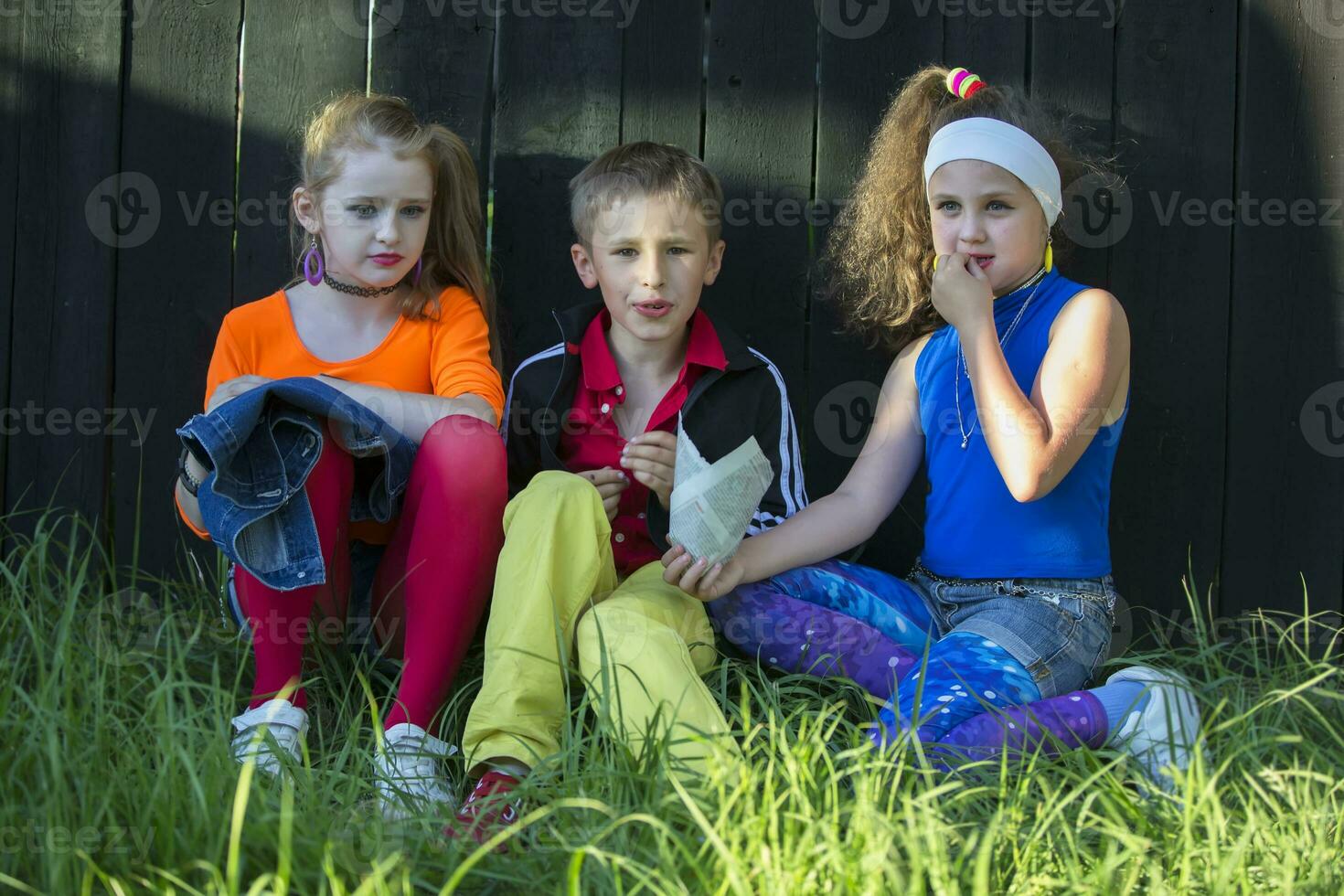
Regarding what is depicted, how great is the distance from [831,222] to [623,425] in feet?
2.44

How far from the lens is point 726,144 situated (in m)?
2.98

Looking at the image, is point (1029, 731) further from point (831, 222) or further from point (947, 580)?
point (831, 222)

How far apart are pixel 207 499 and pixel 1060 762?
1534mm

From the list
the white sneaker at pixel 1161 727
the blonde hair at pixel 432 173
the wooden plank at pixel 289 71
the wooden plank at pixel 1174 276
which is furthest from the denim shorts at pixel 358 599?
the wooden plank at pixel 1174 276

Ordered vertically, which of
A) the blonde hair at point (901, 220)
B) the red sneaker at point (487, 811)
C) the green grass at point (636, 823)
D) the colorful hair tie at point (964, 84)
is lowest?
the red sneaker at point (487, 811)

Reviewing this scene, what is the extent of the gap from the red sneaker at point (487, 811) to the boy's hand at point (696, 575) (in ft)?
1.45

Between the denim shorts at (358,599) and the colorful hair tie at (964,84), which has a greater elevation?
the colorful hair tie at (964,84)

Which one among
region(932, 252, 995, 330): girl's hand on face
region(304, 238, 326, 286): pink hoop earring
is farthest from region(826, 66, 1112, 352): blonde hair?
region(304, 238, 326, 286): pink hoop earring

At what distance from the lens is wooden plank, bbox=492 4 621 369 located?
2973mm

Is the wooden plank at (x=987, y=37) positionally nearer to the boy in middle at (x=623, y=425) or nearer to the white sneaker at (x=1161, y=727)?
the boy in middle at (x=623, y=425)

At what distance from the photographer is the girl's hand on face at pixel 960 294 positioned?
2398 mm

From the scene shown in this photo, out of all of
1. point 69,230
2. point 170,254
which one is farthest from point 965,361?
point 69,230

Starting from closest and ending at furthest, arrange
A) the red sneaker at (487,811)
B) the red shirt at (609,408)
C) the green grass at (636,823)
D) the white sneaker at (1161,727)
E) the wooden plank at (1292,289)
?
1. the green grass at (636,823)
2. the red sneaker at (487,811)
3. the white sneaker at (1161,727)
4. the red shirt at (609,408)
5. the wooden plank at (1292,289)

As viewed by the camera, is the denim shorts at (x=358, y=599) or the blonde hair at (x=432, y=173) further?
the blonde hair at (x=432, y=173)
